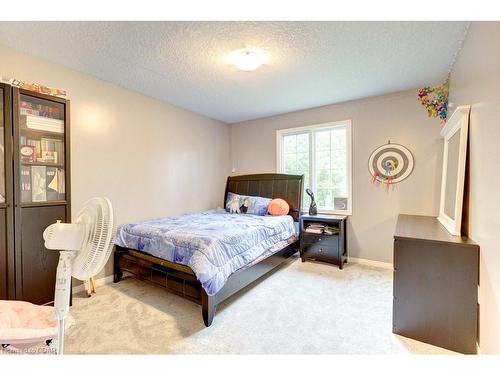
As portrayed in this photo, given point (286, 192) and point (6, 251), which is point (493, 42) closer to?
point (286, 192)

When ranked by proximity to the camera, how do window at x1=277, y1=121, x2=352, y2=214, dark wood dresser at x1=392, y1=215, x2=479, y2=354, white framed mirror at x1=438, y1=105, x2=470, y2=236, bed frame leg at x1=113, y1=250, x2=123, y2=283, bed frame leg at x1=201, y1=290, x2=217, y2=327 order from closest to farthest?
dark wood dresser at x1=392, y1=215, x2=479, y2=354
white framed mirror at x1=438, y1=105, x2=470, y2=236
bed frame leg at x1=201, y1=290, x2=217, y2=327
bed frame leg at x1=113, y1=250, x2=123, y2=283
window at x1=277, y1=121, x2=352, y2=214

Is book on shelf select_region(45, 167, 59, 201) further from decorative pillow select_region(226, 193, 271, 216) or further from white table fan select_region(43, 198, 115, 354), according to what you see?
decorative pillow select_region(226, 193, 271, 216)

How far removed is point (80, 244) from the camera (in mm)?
994

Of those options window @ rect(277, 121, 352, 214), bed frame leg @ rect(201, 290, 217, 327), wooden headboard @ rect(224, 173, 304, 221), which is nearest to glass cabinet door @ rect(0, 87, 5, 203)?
bed frame leg @ rect(201, 290, 217, 327)

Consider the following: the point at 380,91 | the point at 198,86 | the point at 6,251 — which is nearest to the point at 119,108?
the point at 198,86

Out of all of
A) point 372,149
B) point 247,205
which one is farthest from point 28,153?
point 372,149

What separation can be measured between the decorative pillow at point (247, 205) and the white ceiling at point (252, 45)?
1.60m

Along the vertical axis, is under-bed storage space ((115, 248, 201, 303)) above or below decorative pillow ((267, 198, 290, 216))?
below

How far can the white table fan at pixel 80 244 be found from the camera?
3.20 feet

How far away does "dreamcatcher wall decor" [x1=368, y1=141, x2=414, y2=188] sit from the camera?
304cm

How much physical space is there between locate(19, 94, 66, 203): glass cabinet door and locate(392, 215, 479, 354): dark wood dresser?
2.99 m

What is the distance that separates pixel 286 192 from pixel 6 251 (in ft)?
10.5

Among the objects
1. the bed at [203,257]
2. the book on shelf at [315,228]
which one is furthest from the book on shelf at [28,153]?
the book on shelf at [315,228]

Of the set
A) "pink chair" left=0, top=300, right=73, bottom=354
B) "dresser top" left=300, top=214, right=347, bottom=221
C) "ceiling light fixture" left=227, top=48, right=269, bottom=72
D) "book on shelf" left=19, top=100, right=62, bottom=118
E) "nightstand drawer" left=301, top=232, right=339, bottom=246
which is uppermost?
"ceiling light fixture" left=227, top=48, right=269, bottom=72
